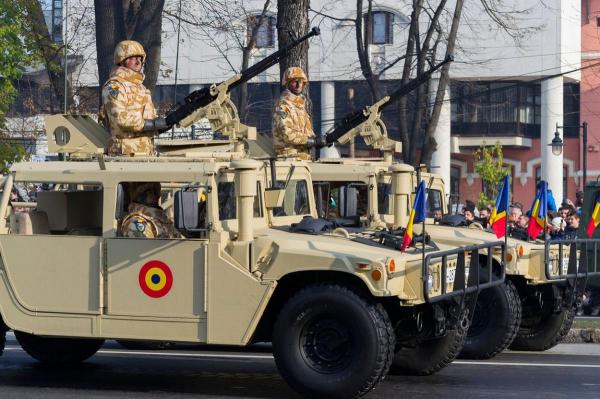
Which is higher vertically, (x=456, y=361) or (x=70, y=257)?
(x=70, y=257)

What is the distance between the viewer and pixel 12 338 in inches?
635

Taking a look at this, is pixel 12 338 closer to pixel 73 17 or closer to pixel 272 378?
pixel 272 378

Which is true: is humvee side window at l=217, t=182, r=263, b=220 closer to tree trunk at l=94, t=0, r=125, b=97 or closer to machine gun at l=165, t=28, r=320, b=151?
machine gun at l=165, t=28, r=320, b=151

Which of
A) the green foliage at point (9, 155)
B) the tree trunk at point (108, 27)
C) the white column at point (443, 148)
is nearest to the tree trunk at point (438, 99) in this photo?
the green foliage at point (9, 155)

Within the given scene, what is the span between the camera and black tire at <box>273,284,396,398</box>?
10.3 metres

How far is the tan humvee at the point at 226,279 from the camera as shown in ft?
34.1

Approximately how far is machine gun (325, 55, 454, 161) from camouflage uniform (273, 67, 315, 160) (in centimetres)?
72

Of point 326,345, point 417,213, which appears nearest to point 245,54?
point 417,213

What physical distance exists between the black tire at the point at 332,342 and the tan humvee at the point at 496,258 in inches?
Answer: 116

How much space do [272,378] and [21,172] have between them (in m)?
2.78

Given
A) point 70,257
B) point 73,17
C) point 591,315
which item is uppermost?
point 73,17

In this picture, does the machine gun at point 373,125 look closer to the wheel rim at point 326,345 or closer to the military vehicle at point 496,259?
the military vehicle at point 496,259

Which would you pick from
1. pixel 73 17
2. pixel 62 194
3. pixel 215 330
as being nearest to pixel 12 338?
pixel 62 194

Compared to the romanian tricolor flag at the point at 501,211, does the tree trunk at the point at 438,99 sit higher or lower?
higher
